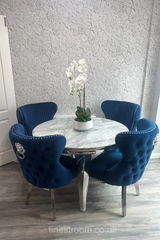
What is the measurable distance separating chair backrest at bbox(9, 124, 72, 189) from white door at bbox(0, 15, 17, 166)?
3.49ft

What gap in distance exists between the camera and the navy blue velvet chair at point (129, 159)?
132 centimetres

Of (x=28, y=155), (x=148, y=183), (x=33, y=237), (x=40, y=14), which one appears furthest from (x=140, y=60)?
(x=33, y=237)

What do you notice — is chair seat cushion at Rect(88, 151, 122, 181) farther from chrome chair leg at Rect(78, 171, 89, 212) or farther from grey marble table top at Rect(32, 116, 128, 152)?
grey marble table top at Rect(32, 116, 128, 152)

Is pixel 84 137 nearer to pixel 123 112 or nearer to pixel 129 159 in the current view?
pixel 129 159

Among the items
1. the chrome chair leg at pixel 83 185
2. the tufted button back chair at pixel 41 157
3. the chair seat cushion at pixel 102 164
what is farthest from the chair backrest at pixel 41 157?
the chair seat cushion at pixel 102 164

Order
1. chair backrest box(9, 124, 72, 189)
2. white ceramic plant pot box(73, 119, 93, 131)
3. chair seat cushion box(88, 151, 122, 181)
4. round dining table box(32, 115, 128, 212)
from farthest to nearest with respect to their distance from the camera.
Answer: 1. white ceramic plant pot box(73, 119, 93, 131)
2. chair seat cushion box(88, 151, 122, 181)
3. round dining table box(32, 115, 128, 212)
4. chair backrest box(9, 124, 72, 189)

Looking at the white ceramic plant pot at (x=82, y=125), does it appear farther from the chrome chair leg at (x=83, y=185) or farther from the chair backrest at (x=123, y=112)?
the chair backrest at (x=123, y=112)

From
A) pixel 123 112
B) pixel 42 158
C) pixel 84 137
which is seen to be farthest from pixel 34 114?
pixel 123 112

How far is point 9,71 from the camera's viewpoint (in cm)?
232

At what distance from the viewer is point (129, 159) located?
1.41 m

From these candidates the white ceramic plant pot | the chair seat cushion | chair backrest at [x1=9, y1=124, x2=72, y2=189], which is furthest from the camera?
the white ceramic plant pot

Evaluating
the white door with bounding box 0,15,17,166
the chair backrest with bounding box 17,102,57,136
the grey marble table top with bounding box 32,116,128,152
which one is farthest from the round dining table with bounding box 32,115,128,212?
the white door with bounding box 0,15,17,166

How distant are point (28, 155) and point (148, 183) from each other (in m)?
1.63

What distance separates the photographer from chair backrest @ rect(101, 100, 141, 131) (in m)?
2.22
